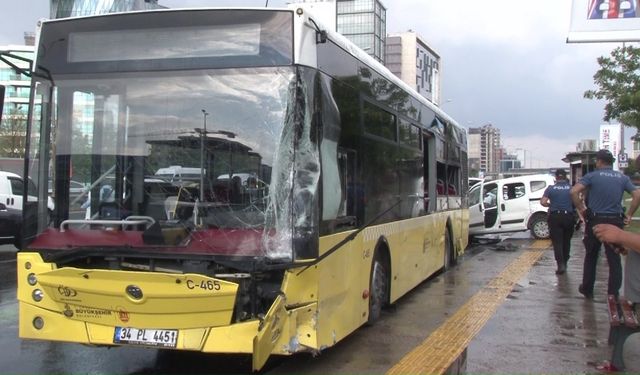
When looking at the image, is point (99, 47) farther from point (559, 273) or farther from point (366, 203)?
point (559, 273)

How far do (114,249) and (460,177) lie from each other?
955 cm

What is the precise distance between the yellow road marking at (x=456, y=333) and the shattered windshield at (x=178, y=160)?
1.78m

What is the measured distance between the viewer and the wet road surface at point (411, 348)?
557cm

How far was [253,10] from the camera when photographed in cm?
479

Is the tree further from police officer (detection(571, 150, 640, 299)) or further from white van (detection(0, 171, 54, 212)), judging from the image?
white van (detection(0, 171, 54, 212))

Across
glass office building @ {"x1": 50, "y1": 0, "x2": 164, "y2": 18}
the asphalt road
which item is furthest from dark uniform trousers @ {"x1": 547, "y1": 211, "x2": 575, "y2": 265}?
glass office building @ {"x1": 50, "y1": 0, "x2": 164, "y2": 18}

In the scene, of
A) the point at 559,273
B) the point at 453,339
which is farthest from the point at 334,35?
the point at 559,273

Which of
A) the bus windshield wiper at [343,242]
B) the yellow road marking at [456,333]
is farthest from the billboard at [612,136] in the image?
the bus windshield wiper at [343,242]

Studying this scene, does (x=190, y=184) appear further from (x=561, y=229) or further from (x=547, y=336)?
(x=561, y=229)

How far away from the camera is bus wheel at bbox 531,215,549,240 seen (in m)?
18.4

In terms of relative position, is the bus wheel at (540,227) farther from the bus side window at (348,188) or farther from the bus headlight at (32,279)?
the bus headlight at (32,279)

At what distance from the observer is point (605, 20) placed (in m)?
11.1

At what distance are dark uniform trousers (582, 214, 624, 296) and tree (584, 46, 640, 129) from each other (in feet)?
36.3

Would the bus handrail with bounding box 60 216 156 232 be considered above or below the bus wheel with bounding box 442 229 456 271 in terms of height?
above
